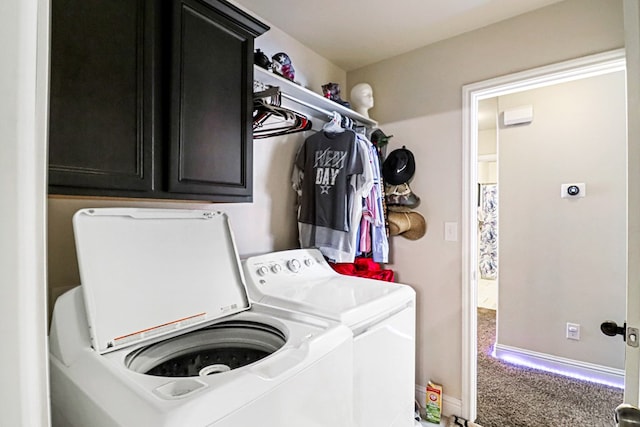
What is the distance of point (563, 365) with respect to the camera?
2.61m

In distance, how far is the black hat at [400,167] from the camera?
227cm

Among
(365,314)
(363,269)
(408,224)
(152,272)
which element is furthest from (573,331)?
(152,272)

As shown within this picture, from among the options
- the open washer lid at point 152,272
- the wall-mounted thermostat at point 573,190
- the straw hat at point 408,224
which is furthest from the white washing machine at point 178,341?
the wall-mounted thermostat at point 573,190

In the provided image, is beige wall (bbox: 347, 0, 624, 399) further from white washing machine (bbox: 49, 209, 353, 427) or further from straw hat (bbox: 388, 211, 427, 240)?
white washing machine (bbox: 49, 209, 353, 427)

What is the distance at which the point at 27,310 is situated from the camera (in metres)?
0.34

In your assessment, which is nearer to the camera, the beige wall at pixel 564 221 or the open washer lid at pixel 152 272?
the open washer lid at pixel 152 272

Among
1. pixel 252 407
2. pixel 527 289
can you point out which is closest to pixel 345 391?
pixel 252 407

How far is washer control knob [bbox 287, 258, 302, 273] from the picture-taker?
1726 mm

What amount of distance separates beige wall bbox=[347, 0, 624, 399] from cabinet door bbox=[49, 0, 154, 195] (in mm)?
1786

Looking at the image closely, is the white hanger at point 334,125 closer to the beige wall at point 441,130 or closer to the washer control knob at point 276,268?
the beige wall at point 441,130

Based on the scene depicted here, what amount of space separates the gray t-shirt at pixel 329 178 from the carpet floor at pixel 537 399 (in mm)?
1652

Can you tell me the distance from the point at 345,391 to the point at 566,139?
2.87 meters

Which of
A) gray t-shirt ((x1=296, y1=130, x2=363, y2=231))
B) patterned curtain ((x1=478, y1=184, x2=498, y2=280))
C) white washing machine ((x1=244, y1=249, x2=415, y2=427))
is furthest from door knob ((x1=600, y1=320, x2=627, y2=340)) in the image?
patterned curtain ((x1=478, y1=184, x2=498, y2=280))

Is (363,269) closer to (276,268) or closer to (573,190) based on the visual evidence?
(276,268)
